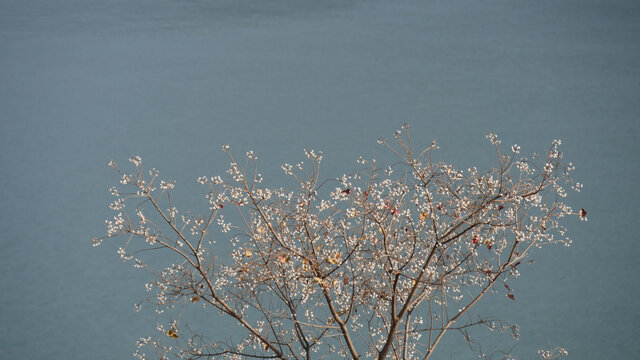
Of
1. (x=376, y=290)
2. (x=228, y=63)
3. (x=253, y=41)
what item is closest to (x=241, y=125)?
(x=228, y=63)

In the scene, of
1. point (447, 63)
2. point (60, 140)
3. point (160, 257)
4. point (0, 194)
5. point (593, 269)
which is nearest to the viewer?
point (593, 269)

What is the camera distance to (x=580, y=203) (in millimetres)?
6379

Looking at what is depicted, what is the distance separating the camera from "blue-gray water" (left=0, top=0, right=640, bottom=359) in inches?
211

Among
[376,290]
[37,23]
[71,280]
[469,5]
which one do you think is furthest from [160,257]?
[469,5]

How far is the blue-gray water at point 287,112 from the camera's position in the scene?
5.35 meters

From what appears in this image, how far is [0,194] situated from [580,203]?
5126 millimetres

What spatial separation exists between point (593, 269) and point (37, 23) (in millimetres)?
7961

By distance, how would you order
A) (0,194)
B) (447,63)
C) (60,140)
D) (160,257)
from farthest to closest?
(447,63) → (60,140) → (0,194) → (160,257)

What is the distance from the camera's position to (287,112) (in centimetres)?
787

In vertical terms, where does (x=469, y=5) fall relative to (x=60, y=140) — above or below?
above

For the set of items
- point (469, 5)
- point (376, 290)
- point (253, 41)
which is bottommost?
point (376, 290)

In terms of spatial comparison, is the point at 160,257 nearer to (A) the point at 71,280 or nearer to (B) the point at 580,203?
(A) the point at 71,280

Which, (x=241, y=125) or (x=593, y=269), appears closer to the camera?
(x=593, y=269)

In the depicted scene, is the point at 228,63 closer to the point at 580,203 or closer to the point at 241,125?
the point at 241,125
